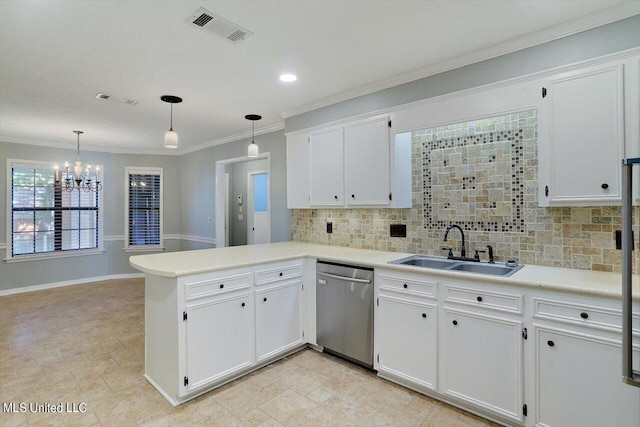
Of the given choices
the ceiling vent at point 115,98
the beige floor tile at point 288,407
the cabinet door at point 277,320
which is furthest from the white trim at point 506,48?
the beige floor tile at point 288,407

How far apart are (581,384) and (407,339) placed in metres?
1.05

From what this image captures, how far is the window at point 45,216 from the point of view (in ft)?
18.3

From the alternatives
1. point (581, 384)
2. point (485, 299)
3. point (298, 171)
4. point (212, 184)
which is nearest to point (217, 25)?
point (298, 171)

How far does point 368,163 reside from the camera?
3230 mm

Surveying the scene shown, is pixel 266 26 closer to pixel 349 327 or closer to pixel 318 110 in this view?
pixel 318 110

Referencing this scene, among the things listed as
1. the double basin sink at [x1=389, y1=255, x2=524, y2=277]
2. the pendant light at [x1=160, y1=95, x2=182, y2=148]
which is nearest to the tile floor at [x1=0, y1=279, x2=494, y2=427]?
the double basin sink at [x1=389, y1=255, x2=524, y2=277]

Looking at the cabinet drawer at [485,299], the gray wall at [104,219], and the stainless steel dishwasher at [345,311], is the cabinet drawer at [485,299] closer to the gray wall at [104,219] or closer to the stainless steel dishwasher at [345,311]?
the stainless steel dishwasher at [345,311]

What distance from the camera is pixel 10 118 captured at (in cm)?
435

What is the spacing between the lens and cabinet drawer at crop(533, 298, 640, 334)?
173 centimetres

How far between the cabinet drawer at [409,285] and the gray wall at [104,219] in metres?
5.61

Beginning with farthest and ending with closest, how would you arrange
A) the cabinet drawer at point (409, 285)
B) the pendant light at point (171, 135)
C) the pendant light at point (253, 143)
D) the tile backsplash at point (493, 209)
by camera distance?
the pendant light at point (253, 143) → the pendant light at point (171, 135) → the cabinet drawer at point (409, 285) → the tile backsplash at point (493, 209)

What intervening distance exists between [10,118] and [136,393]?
4211 millimetres

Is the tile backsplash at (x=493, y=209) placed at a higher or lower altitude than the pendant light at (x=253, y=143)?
lower

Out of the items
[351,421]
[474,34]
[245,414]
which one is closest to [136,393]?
[245,414]
